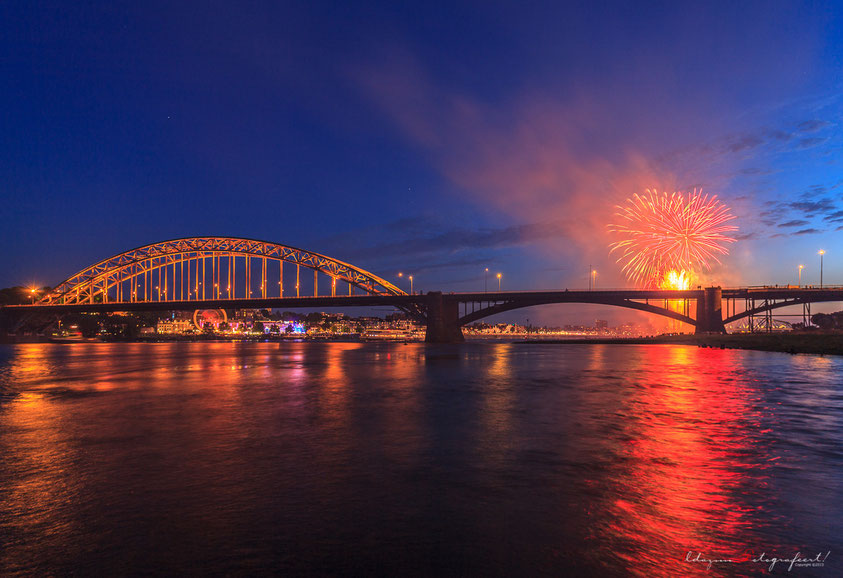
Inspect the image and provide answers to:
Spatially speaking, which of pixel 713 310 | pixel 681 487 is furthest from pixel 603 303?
pixel 681 487

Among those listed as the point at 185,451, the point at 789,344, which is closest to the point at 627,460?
the point at 185,451

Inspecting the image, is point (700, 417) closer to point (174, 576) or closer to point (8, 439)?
point (174, 576)

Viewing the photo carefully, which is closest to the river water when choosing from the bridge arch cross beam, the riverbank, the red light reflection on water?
the red light reflection on water

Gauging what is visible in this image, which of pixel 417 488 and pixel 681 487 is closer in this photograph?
pixel 417 488

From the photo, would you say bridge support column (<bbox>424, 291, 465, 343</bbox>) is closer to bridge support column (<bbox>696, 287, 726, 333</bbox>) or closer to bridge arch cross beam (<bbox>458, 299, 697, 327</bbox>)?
bridge arch cross beam (<bbox>458, 299, 697, 327</bbox>)

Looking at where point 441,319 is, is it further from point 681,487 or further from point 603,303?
point 681,487

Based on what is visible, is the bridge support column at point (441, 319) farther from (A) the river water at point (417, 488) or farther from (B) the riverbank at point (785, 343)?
→ (A) the river water at point (417, 488)
